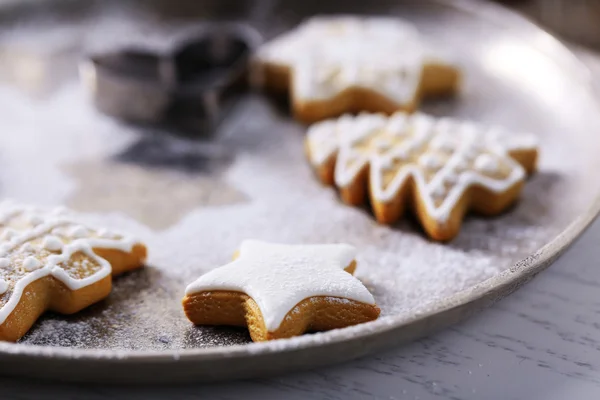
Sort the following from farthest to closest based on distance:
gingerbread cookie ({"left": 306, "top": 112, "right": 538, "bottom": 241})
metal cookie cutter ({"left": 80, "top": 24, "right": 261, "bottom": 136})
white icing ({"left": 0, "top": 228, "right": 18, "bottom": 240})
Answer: metal cookie cutter ({"left": 80, "top": 24, "right": 261, "bottom": 136}) < gingerbread cookie ({"left": 306, "top": 112, "right": 538, "bottom": 241}) < white icing ({"left": 0, "top": 228, "right": 18, "bottom": 240})

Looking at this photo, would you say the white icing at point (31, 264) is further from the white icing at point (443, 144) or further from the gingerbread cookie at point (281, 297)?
the white icing at point (443, 144)

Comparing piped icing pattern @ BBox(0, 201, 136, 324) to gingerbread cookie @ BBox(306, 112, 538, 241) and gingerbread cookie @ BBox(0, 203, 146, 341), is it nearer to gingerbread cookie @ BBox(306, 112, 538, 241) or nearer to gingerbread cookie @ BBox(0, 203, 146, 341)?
gingerbread cookie @ BBox(0, 203, 146, 341)

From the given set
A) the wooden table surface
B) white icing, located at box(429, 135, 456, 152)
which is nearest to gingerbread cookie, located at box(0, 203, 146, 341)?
the wooden table surface

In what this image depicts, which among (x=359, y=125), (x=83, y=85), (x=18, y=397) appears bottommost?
(x=18, y=397)

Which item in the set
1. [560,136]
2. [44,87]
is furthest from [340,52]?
[44,87]

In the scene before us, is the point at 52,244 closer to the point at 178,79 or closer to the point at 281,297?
the point at 281,297

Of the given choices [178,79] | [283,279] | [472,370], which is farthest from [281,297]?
[178,79]

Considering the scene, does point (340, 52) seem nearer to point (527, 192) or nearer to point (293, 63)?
point (293, 63)
